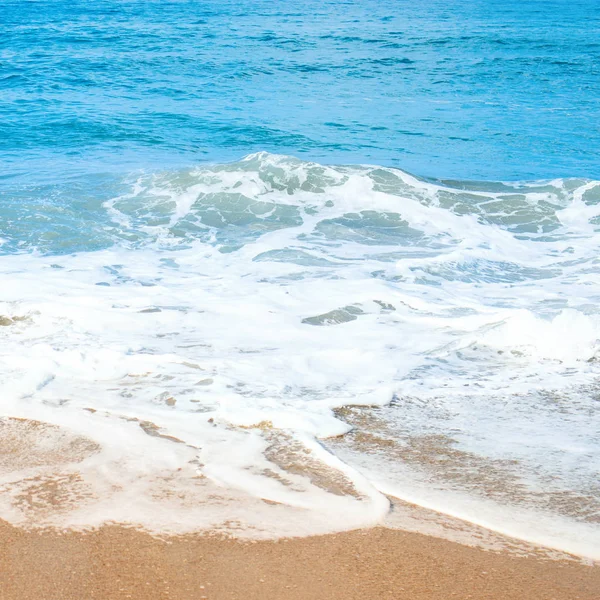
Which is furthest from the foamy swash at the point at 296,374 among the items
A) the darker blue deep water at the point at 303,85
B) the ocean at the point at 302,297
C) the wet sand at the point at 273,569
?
the darker blue deep water at the point at 303,85

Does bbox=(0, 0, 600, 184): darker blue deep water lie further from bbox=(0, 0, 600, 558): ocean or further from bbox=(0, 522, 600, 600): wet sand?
bbox=(0, 522, 600, 600): wet sand

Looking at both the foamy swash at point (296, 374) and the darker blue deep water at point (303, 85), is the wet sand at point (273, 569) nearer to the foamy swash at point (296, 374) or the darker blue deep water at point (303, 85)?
the foamy swash at point (296, 374)

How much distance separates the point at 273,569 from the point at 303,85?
14834 millimetres

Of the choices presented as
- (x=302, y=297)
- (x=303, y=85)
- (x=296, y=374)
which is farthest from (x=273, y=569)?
(x=303, y=85)

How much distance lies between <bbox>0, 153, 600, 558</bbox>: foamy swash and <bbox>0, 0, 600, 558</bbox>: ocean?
2cm

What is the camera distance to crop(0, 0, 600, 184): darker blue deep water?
38.4 feet

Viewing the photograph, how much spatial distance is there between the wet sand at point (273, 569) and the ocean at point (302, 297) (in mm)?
130

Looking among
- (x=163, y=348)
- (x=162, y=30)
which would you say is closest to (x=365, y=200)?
(x=163, y=348)

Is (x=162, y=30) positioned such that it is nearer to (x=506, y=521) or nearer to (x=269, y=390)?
(x=269, y=390)

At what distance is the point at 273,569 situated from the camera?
2.27m

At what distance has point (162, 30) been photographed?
798 inches

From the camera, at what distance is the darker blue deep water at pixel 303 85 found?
38.4 ft

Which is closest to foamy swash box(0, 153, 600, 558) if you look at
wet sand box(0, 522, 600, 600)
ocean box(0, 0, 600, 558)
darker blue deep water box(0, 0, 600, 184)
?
ocean box(0, 0, 600, 558)

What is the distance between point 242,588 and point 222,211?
22.4 ft
